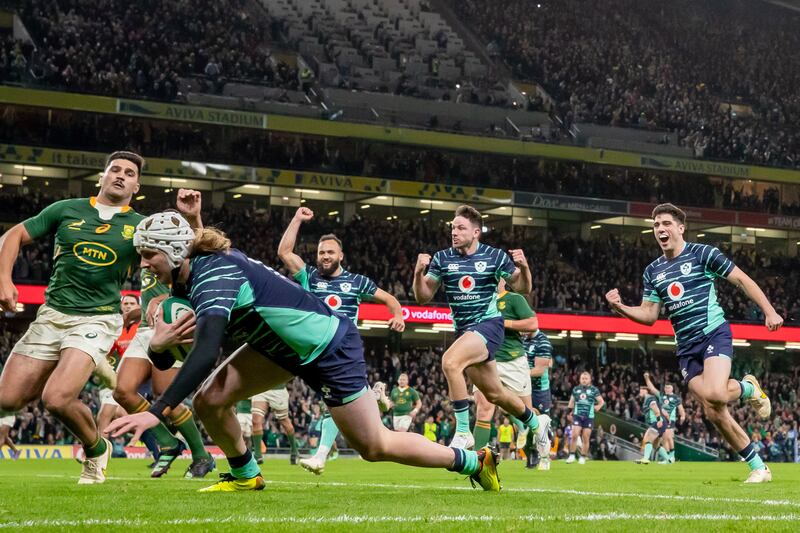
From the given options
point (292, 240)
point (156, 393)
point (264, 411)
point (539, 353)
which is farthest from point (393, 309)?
point (539, 353)

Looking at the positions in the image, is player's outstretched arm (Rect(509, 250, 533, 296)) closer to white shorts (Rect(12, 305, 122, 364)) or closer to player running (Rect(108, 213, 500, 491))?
player running (Rect(108, 213, 500, 491))

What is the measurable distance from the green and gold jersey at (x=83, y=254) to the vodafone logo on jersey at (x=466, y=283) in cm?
451

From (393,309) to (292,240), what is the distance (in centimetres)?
140

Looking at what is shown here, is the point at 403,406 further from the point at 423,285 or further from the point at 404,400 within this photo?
the point at 423,285

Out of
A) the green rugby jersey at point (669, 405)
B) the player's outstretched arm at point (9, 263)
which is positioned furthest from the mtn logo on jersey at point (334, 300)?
the green rugby jersey at point (669, 405)

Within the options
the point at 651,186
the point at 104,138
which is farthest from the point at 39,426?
the point at 651,186

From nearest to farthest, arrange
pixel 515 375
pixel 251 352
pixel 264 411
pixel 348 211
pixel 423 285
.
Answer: pixel 251 352 < pixel 423 285 < pixel 515 375 < pixel 264 411 < pixel 348 211

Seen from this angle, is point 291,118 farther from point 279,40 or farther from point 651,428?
point 651,428

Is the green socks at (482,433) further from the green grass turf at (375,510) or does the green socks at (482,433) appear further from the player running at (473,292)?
the green grass turf at (375,510)

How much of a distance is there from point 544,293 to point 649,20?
26.2 m

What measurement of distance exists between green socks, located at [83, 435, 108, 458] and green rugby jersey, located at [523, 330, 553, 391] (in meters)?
11.9

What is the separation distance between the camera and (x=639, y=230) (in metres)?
55.3

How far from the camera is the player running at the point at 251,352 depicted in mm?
6461

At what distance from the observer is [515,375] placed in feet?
55.4
